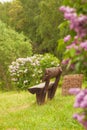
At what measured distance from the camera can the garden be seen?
9.96 feet

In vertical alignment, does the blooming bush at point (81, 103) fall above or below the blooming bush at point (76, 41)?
below

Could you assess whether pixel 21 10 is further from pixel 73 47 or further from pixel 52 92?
pixel 73 47

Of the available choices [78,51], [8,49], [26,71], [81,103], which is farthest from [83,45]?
[8,49]

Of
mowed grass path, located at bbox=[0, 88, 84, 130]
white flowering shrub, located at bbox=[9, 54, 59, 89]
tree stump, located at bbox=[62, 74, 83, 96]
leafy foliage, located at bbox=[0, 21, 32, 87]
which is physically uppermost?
mowed grass path, located at bbox=[0, 88, 84, 130]

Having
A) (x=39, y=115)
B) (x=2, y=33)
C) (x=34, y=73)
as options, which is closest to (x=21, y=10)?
(x=2, y=33)

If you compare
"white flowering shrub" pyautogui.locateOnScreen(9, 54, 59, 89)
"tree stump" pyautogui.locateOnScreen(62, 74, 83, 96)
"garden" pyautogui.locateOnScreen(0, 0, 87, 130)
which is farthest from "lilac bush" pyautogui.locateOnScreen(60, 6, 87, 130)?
"white flowering shrub" pyautogui.locateOnScreen(9, 54, 59, 89)

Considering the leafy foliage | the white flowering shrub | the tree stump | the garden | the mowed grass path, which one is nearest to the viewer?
the garden

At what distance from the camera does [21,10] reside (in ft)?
171

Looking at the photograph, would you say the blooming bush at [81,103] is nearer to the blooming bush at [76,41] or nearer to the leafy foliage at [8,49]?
the blooming bush at [76,41]

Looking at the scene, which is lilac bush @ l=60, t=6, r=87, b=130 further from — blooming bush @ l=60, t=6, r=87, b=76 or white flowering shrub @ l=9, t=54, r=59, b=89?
white flowering shrub @ l=9, t=54, r=59, b=89

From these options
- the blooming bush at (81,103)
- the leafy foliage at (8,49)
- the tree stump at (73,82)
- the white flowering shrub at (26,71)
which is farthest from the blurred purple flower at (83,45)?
the leafy foliage at (8,49)

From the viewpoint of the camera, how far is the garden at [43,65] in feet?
9.96

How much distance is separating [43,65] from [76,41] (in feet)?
71.6

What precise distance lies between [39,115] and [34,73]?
13.0 meters
